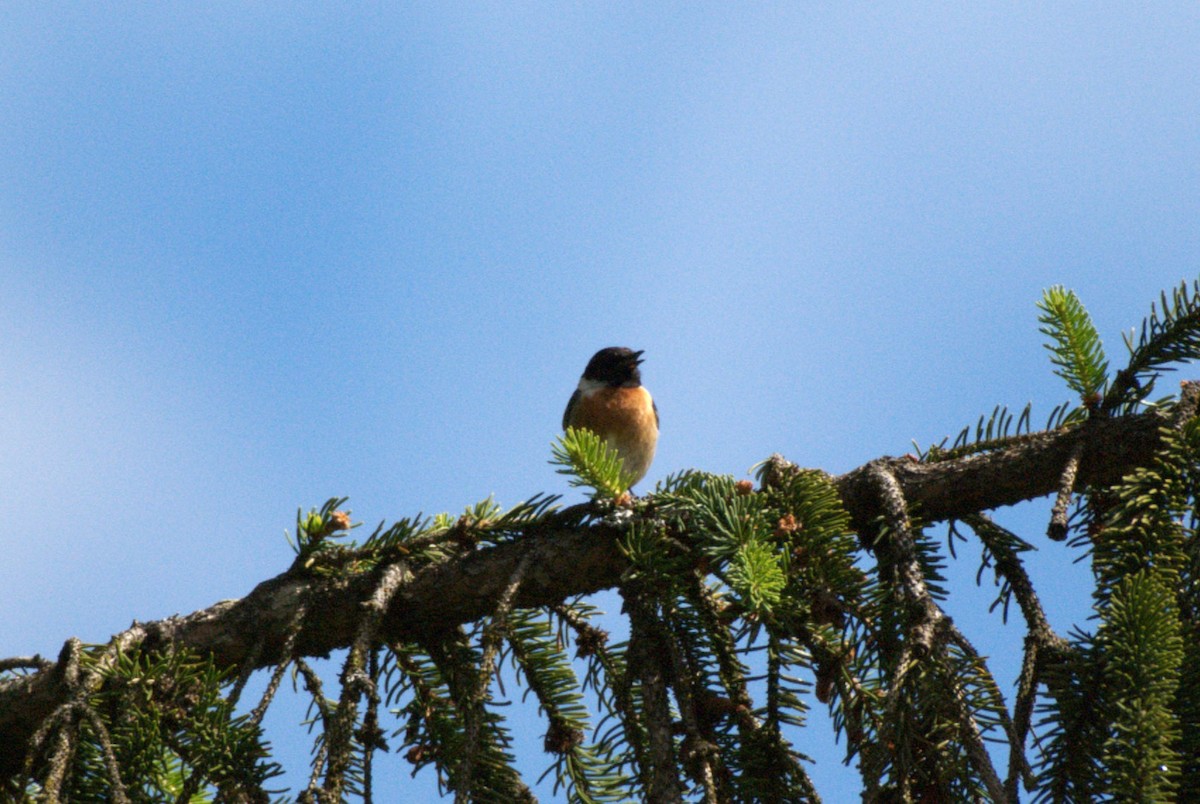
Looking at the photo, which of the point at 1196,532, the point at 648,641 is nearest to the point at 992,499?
the point at 1196,532

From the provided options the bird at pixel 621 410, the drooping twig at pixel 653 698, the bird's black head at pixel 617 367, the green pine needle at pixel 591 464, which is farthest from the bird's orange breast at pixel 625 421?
the drooping twig at pixel 653 698

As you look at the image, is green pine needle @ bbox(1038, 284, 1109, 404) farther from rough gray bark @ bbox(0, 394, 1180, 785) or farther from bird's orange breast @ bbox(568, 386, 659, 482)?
bird's orange breast @ bbox(568, 386, 659, 482)

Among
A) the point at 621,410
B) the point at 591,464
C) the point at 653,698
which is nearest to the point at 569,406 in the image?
the point at 621,410

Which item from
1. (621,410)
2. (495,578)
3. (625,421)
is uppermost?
(621,410)

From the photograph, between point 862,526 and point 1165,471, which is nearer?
point 1165,471

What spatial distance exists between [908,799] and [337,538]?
1853 mm

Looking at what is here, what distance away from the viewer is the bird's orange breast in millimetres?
8109

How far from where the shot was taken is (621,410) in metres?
8.26

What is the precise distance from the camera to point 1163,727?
6.28ft

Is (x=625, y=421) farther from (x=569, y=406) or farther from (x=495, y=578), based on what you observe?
(x=495, y=578)

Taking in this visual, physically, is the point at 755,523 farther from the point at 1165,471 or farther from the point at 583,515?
the point at 1165,471

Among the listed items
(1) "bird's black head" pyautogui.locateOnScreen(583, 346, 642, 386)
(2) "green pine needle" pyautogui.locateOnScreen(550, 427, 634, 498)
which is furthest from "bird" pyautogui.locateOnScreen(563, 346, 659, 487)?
(2) "green pine needle" pyautogui.locateOnScreen(550, 427, 634, 498)

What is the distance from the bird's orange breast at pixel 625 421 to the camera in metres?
8.11

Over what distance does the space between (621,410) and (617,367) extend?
984 millimetres
